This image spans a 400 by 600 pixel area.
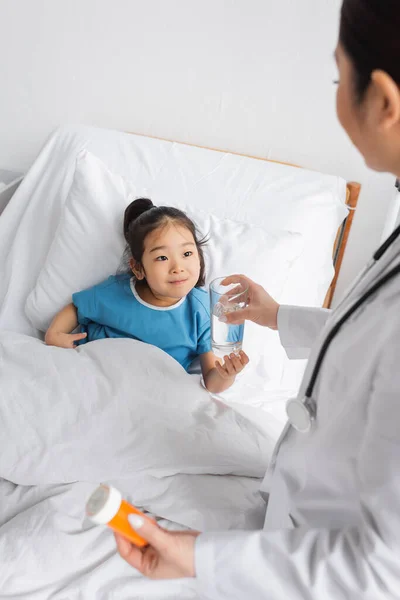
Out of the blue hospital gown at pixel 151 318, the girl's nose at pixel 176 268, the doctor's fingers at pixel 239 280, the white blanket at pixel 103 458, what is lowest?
the white blanket at pixel 103 458

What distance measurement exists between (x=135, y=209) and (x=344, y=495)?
38.5 inches

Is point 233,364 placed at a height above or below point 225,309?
below

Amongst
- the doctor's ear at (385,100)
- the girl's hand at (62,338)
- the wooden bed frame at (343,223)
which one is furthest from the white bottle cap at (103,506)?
the wooden bed frame at (343,223)

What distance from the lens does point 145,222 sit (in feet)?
4.88

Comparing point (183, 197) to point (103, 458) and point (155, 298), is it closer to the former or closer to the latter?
point (155, 298)

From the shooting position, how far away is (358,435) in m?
0.76

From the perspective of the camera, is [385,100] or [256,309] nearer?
[385,100]

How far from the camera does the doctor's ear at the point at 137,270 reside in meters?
1.51

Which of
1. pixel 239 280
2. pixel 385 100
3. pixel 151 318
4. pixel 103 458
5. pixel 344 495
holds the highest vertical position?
pixel 385 100

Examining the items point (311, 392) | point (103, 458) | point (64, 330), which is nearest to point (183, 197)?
point (64, 330)

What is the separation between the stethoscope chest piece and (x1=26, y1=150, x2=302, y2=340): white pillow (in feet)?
2.43

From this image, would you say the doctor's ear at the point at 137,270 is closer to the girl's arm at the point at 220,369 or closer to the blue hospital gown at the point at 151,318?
the blue hospital gown at the point at 151,318

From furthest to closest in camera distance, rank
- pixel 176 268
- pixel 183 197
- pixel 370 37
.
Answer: pixel 183 197
pixel 176 268
pixel 370 37

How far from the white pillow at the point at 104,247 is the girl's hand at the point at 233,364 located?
0.34 meters
